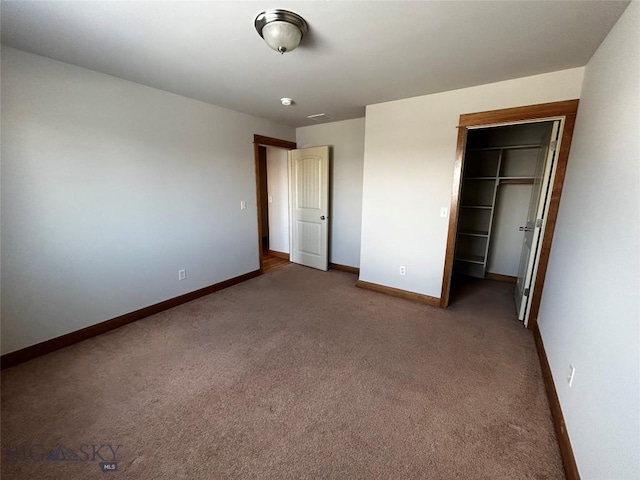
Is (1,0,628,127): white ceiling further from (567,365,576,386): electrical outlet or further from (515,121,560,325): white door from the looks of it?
(567,365,576,386): electrical outlet

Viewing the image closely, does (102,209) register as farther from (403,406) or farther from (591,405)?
(591,405)

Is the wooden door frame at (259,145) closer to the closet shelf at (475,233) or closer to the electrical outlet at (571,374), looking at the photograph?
the closet shelf at (475,233)

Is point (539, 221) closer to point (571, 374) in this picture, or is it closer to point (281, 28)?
point (571, 374)

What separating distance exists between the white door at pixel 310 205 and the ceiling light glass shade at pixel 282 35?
2417mm

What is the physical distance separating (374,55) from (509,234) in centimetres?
Answer: 335

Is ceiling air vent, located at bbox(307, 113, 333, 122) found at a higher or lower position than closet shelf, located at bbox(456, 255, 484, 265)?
higher

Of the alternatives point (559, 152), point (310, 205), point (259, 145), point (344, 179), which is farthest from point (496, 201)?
point (259, 145)

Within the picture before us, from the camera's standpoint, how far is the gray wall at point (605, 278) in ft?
3.23

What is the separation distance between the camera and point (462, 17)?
59.7 inches

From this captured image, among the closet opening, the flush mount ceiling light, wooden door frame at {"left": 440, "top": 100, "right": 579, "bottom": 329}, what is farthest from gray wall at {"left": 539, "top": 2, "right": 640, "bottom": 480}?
the flush mount ceiling light

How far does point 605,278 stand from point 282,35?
2.18m

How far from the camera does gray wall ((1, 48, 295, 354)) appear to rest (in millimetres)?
1994

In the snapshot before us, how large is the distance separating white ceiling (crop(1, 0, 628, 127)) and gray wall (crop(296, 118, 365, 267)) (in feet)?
4.42

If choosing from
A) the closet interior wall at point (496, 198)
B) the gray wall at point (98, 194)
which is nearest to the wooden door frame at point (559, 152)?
the closet interior wall at point (496, 198)
